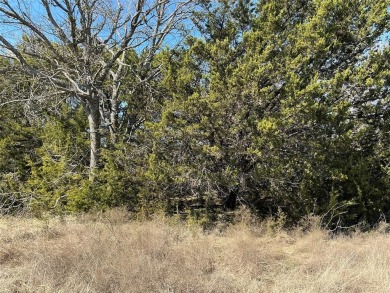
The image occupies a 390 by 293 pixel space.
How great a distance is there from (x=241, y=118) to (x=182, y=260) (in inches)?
134

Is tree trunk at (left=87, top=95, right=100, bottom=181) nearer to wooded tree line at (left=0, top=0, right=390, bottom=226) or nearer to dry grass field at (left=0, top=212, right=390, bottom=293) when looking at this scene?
wooded tree line at (left=0, top=0, right=390, bottom=226)

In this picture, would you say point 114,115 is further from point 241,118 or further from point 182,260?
point 182,260

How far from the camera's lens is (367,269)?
201 inches

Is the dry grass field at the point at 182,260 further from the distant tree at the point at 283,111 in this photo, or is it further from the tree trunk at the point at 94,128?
the tree trunk at the point at 94,128

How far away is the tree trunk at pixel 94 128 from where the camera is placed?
10348 mm

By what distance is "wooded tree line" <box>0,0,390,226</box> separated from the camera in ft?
24.6

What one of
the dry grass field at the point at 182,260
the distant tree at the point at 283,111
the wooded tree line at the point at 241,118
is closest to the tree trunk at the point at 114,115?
the wooded tree line at the point at 241,118

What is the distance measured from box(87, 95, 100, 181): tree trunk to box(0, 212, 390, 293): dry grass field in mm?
3145

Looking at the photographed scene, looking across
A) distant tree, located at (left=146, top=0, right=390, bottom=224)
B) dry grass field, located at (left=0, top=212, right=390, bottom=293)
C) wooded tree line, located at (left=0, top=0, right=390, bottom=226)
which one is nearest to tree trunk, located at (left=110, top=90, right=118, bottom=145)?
wooded tree line, located at (left=0, top=0, right=390, bottom=226)

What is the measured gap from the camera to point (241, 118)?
758 centimetres

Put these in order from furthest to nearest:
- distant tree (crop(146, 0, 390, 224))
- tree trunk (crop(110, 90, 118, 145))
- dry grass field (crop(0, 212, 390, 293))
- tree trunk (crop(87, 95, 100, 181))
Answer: tree trunk (crop(110, 90, 118, 145)), tree trunk (crop(87, 95, 100, 181)), distant tree (crop(146, 0, 390, 224)), dry grass field (crop(0, 212, 390, 293))

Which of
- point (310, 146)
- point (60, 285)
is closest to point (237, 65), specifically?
point (310, 146)

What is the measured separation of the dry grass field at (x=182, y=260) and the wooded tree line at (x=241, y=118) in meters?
1.32

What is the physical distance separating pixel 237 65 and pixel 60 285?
18.3ft
